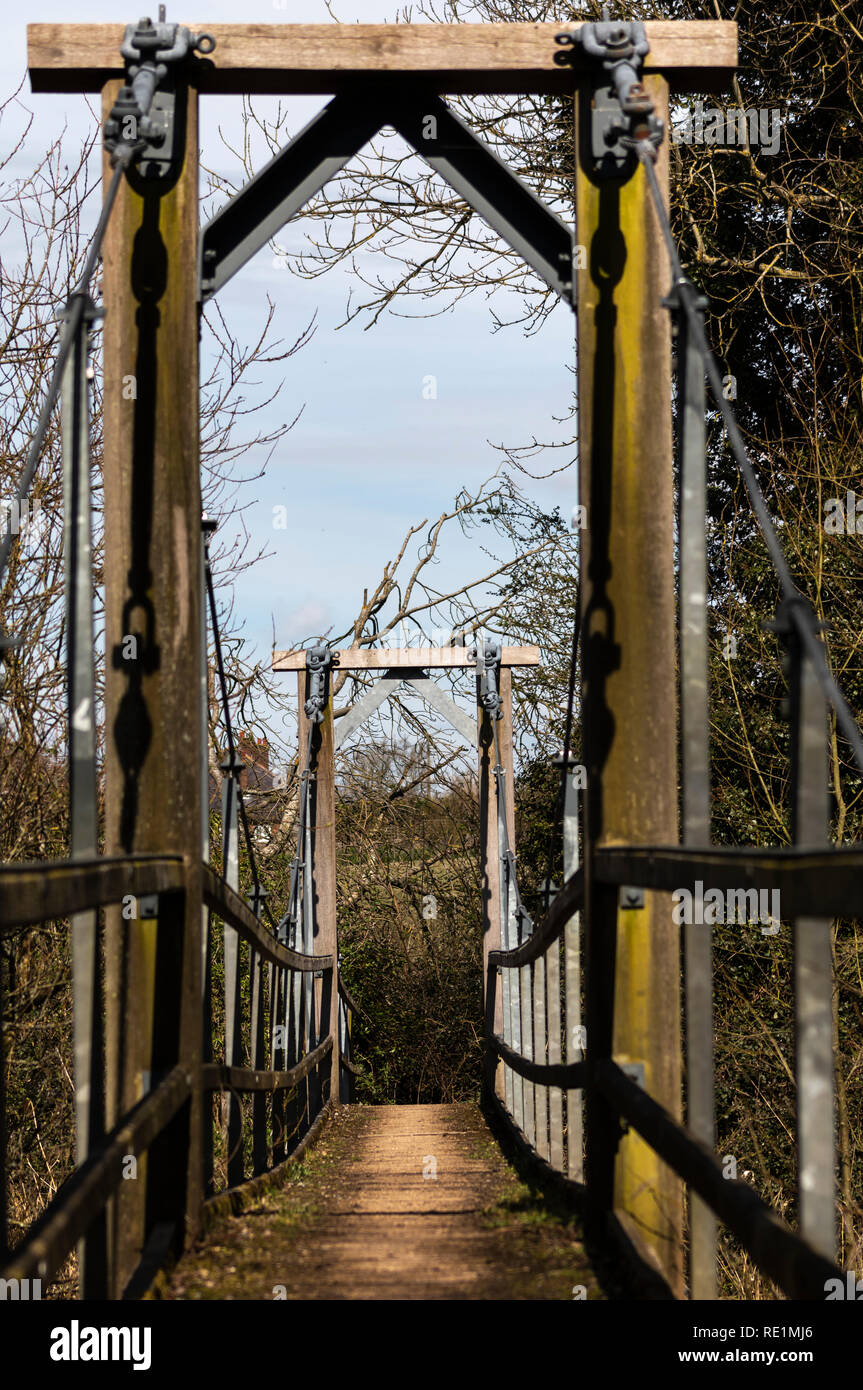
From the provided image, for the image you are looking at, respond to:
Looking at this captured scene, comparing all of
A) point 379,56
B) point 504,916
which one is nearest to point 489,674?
point 504,916

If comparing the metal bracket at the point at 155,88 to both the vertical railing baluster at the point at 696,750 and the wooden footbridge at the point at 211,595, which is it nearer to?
the wooden footbridge at the point at 211,595

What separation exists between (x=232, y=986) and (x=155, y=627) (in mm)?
1448

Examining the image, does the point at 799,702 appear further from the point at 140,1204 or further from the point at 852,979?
the point at 852,979

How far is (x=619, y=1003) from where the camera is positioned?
3205mm

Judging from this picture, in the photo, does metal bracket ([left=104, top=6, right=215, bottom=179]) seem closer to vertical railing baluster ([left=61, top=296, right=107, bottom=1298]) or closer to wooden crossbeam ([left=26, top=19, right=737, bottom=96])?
wooden crossbeam ([left=26, top=19, right=737, bottom=96])

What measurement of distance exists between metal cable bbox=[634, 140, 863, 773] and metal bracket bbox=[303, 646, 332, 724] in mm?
6052

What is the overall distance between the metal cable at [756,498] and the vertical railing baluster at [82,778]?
3.81 feet

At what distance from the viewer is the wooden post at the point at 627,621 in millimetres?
3205

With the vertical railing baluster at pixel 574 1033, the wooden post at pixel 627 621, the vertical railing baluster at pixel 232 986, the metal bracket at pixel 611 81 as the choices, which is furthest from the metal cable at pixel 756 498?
the vertical railing baluster at pixel 232 986

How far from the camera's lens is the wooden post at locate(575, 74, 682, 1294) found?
3205 mm

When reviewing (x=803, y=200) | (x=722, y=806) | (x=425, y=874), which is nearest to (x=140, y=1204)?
(x=722, y=806)

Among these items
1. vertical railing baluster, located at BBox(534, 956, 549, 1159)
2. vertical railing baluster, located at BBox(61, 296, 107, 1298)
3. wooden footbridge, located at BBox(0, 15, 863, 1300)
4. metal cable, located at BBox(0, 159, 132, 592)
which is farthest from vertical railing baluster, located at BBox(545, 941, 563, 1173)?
metal cable, located at BBox(0, 159, 132, 592)

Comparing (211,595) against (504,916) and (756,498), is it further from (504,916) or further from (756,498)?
(504,916)
